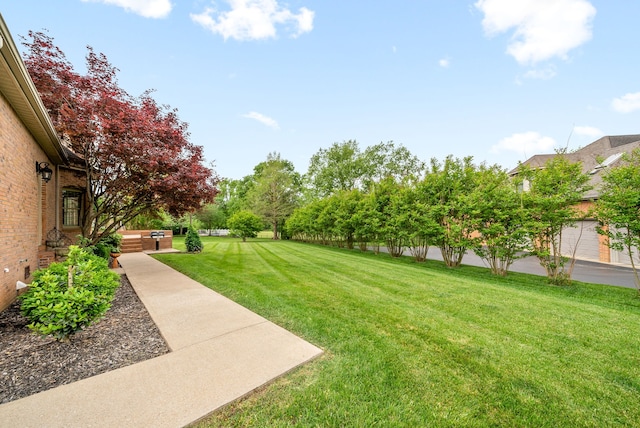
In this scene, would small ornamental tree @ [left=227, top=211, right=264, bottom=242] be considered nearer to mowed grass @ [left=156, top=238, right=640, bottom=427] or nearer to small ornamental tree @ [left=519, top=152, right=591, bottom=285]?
mowed grass @ [left=156, top=238, right=640, bottom=427]

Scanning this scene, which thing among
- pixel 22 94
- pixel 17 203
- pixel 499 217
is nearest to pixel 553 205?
pixel 499 217

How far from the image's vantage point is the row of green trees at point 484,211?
645cm

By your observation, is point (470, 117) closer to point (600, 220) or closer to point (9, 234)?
point (600, 220)

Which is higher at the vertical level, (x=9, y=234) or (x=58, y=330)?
(x=9, y=234)

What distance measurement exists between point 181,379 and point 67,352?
162 centimetres

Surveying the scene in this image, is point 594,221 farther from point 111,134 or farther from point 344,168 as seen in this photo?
point 344,168

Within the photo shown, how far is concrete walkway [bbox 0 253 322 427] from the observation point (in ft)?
5.76

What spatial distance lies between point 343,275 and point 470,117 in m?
13.1

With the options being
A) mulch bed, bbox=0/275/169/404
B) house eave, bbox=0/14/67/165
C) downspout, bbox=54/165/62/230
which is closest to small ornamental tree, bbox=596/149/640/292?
mulch bed, bbox=0/275/169/404

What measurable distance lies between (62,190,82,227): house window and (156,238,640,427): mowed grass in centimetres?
700

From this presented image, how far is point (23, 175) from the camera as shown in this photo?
14.8 feet

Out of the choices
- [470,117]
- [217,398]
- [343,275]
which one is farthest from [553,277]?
[470,117]

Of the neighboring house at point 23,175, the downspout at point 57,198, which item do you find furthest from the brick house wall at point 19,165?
the downspout at point 57,198

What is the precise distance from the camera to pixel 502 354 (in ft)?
9.18
